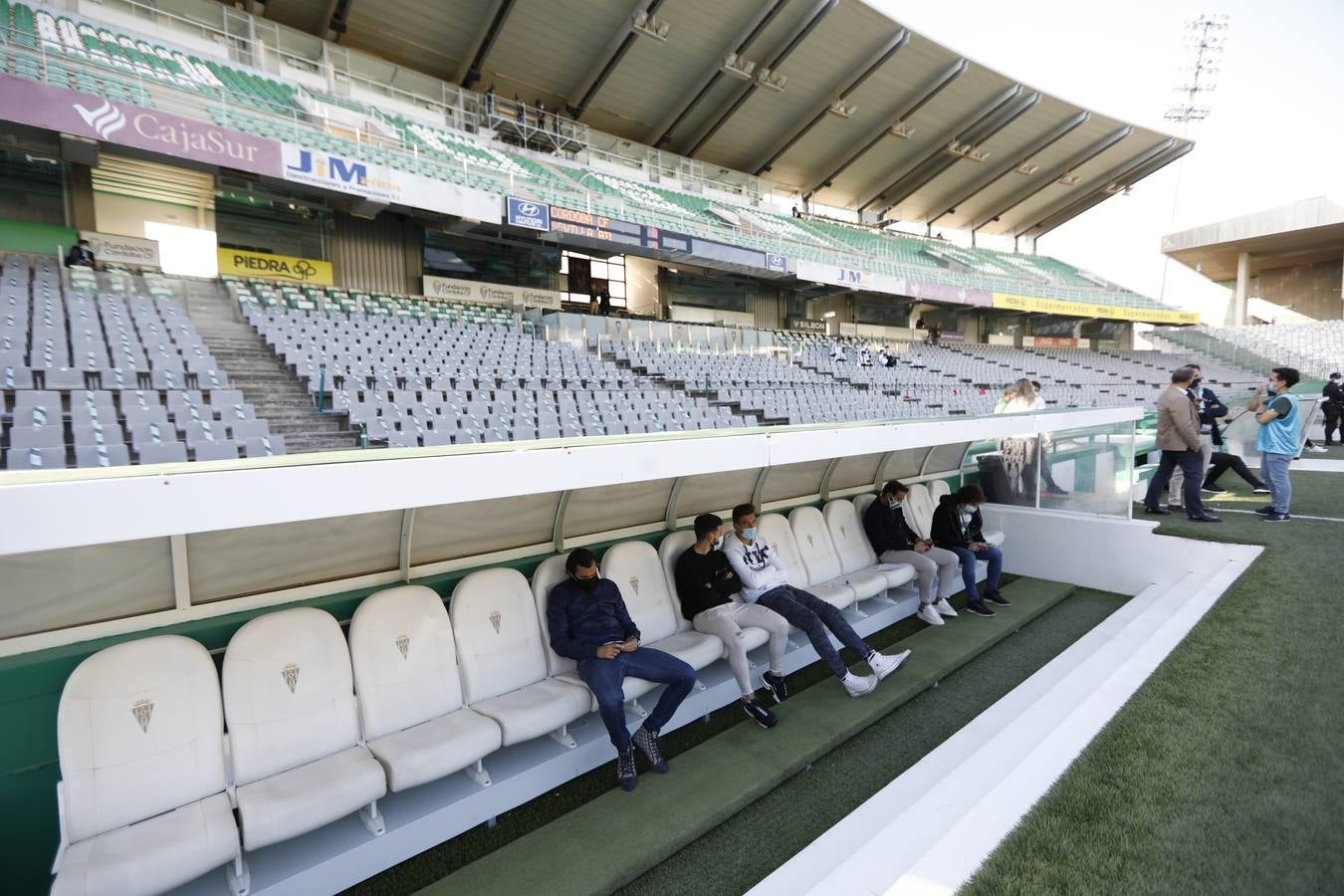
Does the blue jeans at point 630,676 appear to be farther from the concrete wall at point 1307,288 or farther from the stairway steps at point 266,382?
the concrete wall at point 1307,288

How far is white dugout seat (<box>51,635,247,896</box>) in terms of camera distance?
207 centimetres

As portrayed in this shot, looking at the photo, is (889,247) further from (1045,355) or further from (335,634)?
(335,634)

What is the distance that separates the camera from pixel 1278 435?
5977mm

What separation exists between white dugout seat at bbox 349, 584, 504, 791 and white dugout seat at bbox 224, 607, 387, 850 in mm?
73

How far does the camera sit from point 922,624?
18.3ft

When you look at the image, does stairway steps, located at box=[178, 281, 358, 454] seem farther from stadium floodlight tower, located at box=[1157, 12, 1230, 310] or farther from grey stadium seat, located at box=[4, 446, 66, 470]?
stadium floodlight tower, located at box=[1157, 12, 1230, 310]

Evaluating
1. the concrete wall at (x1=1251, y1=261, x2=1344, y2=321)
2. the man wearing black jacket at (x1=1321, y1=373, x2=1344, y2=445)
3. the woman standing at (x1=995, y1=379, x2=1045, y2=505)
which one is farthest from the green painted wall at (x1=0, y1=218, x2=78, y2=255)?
the concrete wall at (x1=1251, y1=261, x2=1344, y2=321)

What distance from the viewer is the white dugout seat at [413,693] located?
8.99 ft

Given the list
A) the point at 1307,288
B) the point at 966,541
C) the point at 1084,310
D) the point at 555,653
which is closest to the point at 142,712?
the point at 555,653

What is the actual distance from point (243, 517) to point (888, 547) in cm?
531

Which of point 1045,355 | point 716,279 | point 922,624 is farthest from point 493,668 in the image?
point 1045,355

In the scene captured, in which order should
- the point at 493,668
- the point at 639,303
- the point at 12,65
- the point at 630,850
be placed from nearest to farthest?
the point at 630,850 < the point at 493,668 < the point at 12,65 < the point at 639,303

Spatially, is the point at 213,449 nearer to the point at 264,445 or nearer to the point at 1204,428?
the point at 264,445

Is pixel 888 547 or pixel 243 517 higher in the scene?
pixel 243 517
